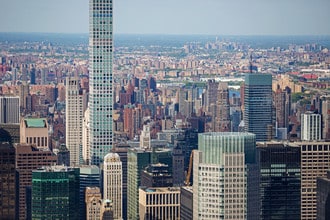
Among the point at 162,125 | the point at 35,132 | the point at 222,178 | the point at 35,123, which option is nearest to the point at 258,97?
the point at 162,125

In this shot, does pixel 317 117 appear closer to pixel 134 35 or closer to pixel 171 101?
pixel 134 35

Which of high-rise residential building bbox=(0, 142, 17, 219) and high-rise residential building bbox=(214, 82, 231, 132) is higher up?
high-rise residential building bbox=(214, 82, 231, 132)

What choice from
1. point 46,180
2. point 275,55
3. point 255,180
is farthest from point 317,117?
point 255,180

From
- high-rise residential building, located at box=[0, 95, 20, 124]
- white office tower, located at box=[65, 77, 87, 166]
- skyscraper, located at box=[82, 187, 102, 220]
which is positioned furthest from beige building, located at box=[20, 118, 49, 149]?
skyscraper, located at box=[82, 187, 102, 220]

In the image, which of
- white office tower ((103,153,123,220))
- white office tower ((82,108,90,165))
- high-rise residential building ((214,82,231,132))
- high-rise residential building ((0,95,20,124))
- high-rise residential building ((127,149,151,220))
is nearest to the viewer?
high-rise residential building ((127,149,151,220))

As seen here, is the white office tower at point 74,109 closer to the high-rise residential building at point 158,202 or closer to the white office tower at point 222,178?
the high-rise residential building at point 158,202

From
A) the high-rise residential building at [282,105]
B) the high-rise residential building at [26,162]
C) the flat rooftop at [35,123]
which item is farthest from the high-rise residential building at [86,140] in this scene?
the high-rise residential building at [282,105]

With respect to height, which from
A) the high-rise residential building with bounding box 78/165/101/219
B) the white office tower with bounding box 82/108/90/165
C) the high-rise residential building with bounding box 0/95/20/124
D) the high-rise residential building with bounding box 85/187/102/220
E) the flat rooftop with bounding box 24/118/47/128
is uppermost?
the high-rise residential building with bounding box 0/95/20/124

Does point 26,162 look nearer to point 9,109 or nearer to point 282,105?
point 9,109

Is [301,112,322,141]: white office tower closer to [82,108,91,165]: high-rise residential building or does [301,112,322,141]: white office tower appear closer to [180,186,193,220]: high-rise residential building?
[180,186,193,220]: high-rise residential building
